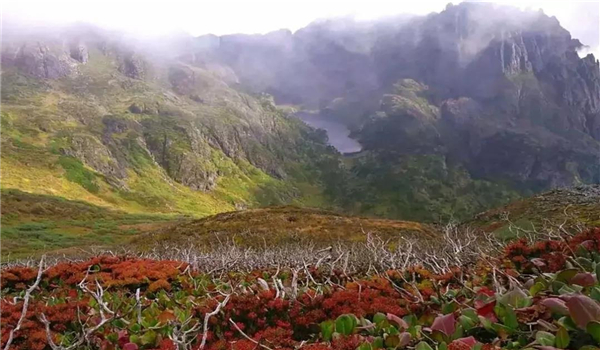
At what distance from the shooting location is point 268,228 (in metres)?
46.1

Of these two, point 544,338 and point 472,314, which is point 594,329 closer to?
point 544,338

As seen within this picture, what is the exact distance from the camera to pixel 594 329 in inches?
115

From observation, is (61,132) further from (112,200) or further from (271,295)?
(271,295)

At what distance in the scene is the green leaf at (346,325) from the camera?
4.21m

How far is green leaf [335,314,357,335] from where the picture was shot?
421 centimetres

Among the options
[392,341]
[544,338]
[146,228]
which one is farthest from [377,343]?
[146,228]

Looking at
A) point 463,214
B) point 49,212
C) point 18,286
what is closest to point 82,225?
point 49,212

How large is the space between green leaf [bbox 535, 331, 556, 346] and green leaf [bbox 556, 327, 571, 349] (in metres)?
0.07

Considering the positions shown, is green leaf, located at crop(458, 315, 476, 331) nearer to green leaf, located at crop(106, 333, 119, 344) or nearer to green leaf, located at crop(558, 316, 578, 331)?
green leaf, located at crop(558, 316, 578, 331)

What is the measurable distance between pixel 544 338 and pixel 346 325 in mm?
1599

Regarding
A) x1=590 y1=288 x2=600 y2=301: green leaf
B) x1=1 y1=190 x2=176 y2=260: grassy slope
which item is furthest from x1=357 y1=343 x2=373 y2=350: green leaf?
x1=1 y1=190 x2=176 y2=260: grassy slope

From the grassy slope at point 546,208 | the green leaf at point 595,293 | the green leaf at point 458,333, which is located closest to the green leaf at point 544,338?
the green leaf at point 458,333

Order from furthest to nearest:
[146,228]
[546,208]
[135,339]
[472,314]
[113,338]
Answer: [146,228], [546,208], [113,338], [135,339], [472,314]

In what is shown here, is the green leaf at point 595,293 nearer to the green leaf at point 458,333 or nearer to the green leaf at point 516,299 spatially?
the green leaf at point 516,299
